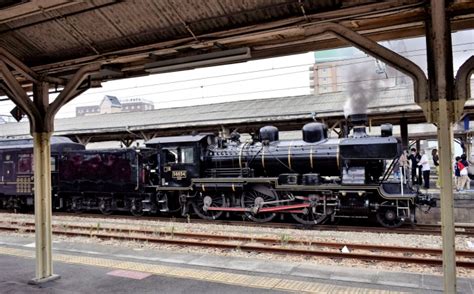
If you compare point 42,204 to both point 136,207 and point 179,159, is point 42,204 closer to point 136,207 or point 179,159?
point 179,159

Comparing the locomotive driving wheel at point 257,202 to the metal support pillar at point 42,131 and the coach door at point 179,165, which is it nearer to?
the coach door at point 179,165

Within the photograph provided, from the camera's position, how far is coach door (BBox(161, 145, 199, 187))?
1345 cm

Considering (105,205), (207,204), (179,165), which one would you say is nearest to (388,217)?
(207,204)

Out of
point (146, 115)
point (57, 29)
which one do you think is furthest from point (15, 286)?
point (146, 115)

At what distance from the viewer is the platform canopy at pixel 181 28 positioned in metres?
3.97

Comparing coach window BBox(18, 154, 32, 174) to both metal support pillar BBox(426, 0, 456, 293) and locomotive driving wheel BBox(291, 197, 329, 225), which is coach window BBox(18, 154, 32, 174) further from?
metal support pillar BBox(426, 0, 456, 293)

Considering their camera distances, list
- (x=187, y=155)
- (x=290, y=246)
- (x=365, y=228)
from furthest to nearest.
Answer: (x=187, y=155), (x=365, y=228), (x=290, y=246)

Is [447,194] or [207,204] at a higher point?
[447,194]

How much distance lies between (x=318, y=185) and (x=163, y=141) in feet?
18.4

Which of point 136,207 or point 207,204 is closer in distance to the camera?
point 207,204

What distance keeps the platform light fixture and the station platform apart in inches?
111

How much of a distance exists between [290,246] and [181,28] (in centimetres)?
559

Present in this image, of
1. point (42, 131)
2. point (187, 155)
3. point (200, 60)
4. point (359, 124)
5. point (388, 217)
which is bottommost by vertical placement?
point (388, 217)

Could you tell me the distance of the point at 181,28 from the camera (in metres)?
4.57
